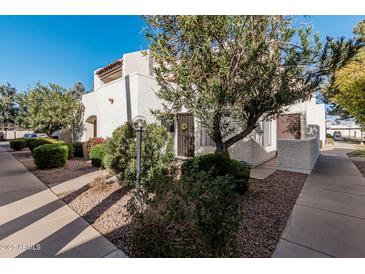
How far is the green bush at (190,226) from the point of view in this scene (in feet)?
7.28

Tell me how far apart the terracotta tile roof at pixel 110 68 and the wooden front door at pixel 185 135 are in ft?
21.1

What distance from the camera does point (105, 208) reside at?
158 inches

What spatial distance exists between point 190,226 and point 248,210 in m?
2.14

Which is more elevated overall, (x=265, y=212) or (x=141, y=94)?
(x=141, y=94)

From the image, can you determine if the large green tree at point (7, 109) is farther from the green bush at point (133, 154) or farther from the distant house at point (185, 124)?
the green bush at point (133, 154)

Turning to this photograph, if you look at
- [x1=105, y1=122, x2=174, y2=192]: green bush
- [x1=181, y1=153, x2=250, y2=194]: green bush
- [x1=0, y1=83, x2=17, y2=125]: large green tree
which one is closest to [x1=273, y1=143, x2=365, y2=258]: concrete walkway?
[x1=181, y1=153, x2=250, y2=194]: green bush

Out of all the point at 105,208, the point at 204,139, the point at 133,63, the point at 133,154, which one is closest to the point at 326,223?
the point at 105,208

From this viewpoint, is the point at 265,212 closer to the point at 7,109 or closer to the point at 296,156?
the point at 296,156

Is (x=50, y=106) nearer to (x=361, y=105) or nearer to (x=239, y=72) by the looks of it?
(x=239, y=72)

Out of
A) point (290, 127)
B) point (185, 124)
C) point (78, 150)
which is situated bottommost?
point (78, 150)

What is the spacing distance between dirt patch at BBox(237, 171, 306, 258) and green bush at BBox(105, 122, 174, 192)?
2350mm

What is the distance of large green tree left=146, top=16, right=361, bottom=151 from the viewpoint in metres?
3.80

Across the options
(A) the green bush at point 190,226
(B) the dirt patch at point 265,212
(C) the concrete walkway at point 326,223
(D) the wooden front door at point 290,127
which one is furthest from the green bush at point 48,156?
(D) the wooden front door at point 290,127

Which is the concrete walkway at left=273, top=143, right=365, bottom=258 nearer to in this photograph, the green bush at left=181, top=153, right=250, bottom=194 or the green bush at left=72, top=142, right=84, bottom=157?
the green bush at left=181, top=153, right=250, bottom=194
